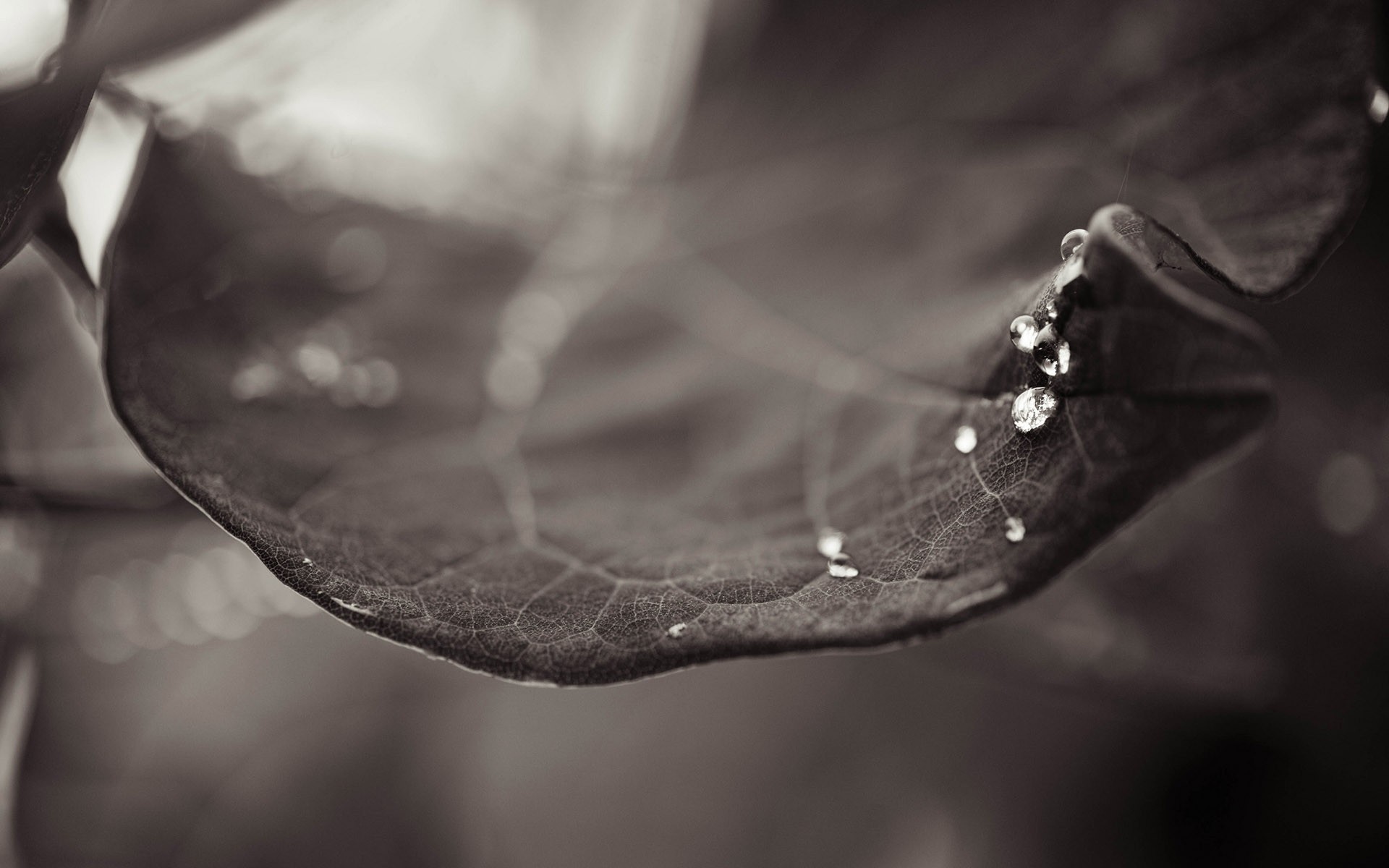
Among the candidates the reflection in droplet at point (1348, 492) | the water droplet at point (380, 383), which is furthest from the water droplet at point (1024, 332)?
the reflection in droplet at point (1348, 492)

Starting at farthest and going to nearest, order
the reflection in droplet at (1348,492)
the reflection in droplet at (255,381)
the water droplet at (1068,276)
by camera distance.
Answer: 1. the reflection in droplet at (1348,492)
2. the reflection in droplet at (255,381)
3. the water droplet at (1068,276)

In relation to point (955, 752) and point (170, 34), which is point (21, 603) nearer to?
point (170, 34)

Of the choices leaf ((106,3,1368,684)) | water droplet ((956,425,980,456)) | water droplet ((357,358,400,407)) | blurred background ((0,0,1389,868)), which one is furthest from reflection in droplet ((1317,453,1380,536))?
water droplet ((357,358,400,407))

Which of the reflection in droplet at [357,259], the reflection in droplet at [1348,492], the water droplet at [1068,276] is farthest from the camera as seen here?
the reflection in droplet at [1348,492]

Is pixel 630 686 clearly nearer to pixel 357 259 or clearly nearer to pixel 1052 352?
pixel 357 259

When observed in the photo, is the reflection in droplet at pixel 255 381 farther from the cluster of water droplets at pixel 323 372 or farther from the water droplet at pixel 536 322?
the water droplet at pixel 536 322

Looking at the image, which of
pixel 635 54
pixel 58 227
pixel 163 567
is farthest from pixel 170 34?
pixel 163 567
